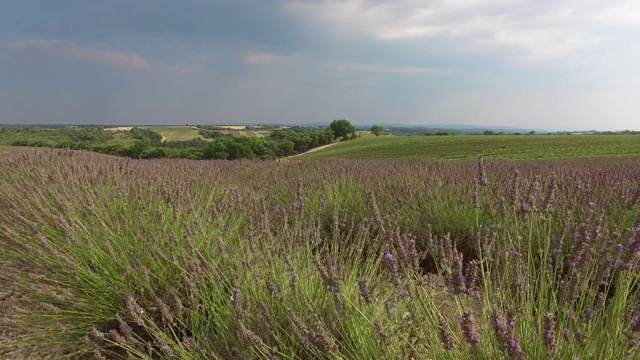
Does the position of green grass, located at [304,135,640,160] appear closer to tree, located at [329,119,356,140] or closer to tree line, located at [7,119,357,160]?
tree line, located at [7,119,357,160]

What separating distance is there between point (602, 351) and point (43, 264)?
2.85m

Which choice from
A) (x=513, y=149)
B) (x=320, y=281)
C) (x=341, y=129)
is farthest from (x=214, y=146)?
(x=320, y=281)

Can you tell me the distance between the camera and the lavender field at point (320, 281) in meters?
1.25

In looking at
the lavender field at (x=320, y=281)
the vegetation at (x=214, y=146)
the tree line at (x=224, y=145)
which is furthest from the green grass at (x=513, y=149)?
the lavender field at (x=320, y=281)

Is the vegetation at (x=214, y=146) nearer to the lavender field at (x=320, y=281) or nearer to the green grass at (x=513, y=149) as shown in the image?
the green grass at (x=513, y=149)

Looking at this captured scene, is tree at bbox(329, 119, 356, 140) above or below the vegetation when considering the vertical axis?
above

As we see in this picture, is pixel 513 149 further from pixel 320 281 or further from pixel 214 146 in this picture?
pixel 214 146

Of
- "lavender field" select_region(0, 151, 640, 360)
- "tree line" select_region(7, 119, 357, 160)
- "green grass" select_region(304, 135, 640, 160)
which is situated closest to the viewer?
"lavender field" select_region(0, 151, 640, 360)

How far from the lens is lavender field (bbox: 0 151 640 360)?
49.0 inches

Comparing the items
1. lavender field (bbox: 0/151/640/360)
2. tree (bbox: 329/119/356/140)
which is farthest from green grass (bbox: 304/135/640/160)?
tree (bbox: 329/119/356/140)

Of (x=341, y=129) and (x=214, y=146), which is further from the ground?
(x=341, y=129)

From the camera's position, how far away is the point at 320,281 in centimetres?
195

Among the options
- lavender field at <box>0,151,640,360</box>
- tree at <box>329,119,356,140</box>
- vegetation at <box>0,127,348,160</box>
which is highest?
tree at <box>329,119,356,140</box>

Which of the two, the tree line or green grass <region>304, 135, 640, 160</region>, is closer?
green grass <region>304, 135, 640, 160</region>
